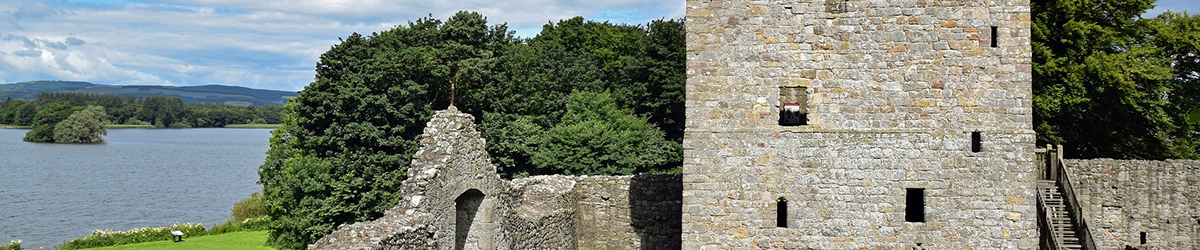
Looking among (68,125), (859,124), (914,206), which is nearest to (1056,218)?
(914,206)

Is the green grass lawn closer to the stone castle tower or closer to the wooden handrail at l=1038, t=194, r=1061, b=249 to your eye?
the stone castle tower

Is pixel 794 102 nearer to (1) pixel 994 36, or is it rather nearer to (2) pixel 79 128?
(1) pixel 994 36

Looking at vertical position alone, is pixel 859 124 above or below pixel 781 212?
above

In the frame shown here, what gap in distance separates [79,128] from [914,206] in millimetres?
92460

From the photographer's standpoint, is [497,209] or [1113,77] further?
[1113,77]

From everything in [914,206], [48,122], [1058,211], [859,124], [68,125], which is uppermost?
[859,124]

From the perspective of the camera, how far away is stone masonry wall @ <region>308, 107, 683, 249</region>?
962 centimetres

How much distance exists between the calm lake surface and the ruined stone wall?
32231 millimetres

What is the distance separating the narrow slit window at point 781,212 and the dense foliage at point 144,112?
98653 millimetres

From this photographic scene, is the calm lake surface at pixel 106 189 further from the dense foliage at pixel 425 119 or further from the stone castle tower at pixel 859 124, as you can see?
the stone castle tower at pixel 859 124

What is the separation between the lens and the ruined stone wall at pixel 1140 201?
12.9 m

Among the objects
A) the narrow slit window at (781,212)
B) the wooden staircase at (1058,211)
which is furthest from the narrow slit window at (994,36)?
the wooden staircase at (1058,211)

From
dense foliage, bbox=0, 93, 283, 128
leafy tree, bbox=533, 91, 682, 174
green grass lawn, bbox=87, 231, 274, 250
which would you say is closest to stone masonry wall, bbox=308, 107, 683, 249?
leafy tree, bbox=533, 91, 682, 174

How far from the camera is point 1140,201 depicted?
1296cm
